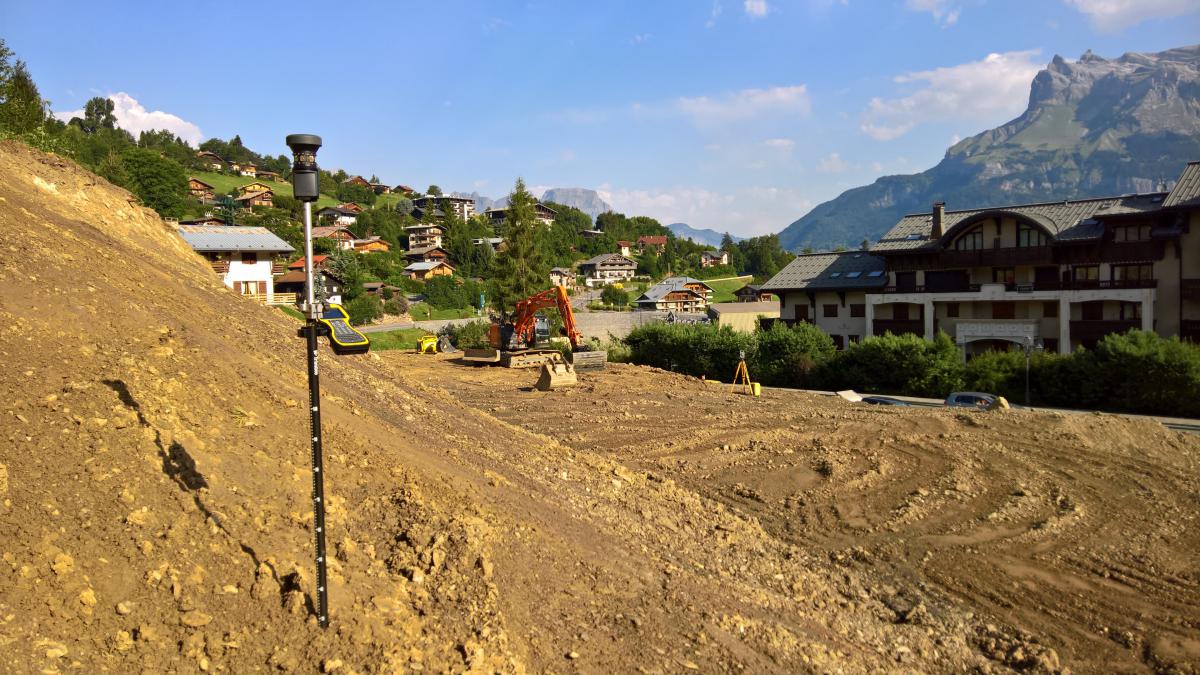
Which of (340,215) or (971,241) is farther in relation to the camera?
(340,215)

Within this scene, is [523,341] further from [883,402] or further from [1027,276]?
[1027,276]

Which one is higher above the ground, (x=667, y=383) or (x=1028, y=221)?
(x=1028, y=221)

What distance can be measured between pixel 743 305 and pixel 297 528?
61405 mm

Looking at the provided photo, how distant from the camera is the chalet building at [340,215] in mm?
111875

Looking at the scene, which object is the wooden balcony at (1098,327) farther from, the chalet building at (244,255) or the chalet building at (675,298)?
the chalet building at (675,298)

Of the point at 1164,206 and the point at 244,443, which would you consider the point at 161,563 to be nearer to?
the point at 244,443

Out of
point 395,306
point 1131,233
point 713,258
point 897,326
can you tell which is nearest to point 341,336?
point 1131,233

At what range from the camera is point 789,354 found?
40.8 meters

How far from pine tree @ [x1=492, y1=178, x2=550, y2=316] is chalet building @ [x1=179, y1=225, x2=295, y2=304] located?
1803 cm

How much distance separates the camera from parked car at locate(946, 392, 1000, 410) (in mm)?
29281

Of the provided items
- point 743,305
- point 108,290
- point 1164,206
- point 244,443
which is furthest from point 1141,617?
point 743,305

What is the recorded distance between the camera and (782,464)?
18.4 m

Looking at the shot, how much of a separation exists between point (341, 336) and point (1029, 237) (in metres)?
43.0

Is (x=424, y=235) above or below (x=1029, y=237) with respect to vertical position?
above
